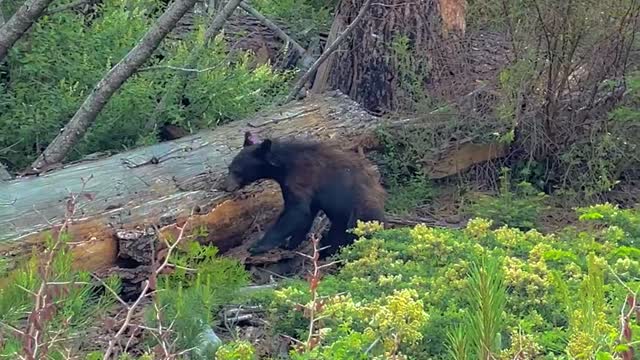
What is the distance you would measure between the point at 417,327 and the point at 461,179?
18.1ft

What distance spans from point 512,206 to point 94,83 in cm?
385

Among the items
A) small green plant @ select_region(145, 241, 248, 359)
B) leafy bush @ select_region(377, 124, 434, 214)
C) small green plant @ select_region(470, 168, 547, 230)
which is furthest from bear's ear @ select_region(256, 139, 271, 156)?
small green plant @ select_region(470, 168, 547, 230)

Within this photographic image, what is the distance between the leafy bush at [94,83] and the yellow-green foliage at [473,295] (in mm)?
2893

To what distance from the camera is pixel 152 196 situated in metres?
7.34

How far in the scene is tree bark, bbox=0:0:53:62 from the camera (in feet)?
24.1

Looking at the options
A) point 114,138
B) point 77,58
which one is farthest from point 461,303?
point 77,58

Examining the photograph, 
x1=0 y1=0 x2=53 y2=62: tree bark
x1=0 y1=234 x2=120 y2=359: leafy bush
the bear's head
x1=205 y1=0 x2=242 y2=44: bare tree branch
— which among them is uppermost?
x1=0 y1=0 x2=53 y2=62: tree bark

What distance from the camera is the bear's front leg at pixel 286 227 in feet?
25.8

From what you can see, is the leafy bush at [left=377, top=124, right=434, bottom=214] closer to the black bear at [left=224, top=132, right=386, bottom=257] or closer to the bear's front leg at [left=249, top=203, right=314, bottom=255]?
the black bear at [left=224, top=132, right=386, bottom=257]

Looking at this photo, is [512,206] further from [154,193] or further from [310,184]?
[154,193]

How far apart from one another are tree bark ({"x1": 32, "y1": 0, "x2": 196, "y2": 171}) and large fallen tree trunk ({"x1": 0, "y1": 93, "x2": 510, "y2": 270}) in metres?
0.42

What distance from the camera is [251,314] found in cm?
593

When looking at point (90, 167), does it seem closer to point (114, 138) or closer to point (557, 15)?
point (114, 138)

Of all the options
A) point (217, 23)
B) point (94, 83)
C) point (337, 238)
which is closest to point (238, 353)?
point (337, 238)
